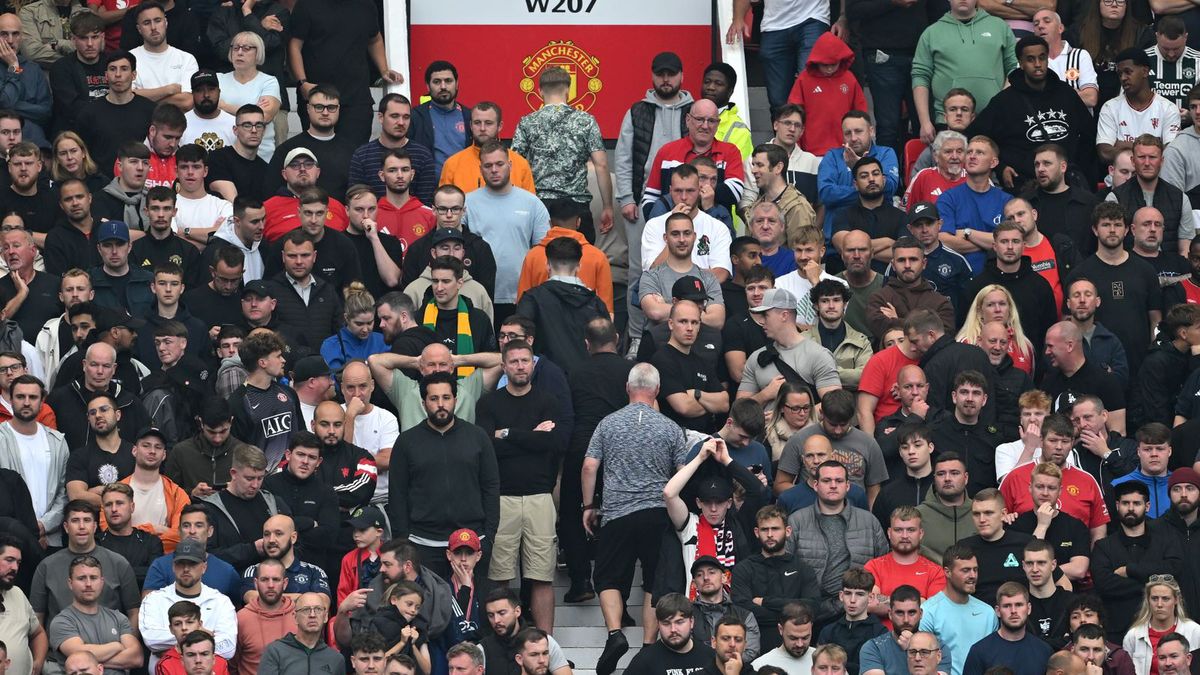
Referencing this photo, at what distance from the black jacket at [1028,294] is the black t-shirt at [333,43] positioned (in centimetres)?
522

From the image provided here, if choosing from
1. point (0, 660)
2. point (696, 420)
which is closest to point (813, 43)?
point (696, 420)

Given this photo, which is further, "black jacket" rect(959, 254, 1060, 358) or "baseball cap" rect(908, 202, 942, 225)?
"baseball cap" rect(908, 202, 942, 225)

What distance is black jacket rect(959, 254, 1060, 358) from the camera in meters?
17.5

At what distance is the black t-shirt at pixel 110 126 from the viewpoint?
19.0m

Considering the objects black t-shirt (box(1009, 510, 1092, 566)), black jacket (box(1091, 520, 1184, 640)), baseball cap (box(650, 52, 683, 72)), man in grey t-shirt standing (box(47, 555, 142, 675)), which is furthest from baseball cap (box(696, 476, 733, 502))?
baseball cap (box(650, 52, 683, 72))

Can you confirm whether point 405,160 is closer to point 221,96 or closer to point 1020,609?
point 221,96

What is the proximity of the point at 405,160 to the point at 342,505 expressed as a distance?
3.30m

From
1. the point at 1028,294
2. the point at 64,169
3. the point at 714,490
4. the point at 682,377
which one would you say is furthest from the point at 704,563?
the point at 64,169

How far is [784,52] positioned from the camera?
67.1 feet

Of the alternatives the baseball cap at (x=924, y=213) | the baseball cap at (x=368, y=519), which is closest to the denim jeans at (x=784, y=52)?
the baseball cap at (x=924, y=213)

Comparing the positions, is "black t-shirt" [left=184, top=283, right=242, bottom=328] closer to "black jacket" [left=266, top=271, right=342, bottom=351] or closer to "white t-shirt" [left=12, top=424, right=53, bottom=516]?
"black jacket" [left=266, top=271, right=342, bottom=351]

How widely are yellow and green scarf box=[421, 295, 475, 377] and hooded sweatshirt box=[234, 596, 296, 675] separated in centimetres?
258

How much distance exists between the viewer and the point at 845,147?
61.6 feet

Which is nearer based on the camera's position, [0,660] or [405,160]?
[0,660]
